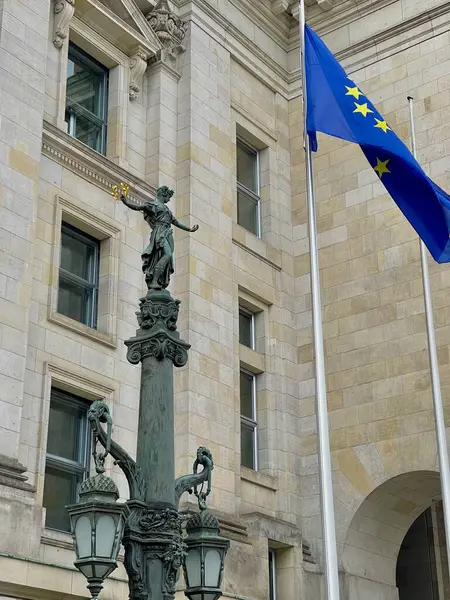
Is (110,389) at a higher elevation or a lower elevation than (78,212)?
lower

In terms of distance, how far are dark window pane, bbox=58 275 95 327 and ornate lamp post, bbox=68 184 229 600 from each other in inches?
344

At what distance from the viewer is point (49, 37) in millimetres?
19797

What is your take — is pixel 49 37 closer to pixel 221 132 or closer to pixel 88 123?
pixel 88 123

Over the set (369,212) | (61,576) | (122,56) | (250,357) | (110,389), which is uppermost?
(122,56)

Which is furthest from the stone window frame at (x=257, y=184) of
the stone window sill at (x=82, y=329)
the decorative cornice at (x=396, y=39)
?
the stone window sill at (x=82, y=329)

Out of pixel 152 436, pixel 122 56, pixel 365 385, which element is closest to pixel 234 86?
pixel 122 56

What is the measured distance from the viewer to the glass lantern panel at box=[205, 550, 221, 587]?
9.48 metres

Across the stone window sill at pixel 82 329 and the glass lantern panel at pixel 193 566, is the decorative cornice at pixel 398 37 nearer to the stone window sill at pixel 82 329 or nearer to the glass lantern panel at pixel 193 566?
the stone window sill at pixel 82 329

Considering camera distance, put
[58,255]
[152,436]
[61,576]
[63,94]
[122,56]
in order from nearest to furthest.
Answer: [152,436] < [61,576] < [58,255] < [63,94] < [122,56]

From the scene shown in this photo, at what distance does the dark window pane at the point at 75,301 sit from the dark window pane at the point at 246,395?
14.1 feet

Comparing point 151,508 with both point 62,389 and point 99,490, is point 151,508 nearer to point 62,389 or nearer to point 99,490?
point 99,490

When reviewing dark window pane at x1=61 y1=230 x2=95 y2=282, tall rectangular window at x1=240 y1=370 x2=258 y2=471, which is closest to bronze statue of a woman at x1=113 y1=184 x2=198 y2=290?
dark window pane at x1=61 y1=230 x2=95 y2=282

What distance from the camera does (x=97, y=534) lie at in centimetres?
860

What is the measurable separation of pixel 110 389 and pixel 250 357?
447cm
